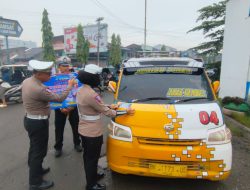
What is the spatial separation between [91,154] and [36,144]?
0.81 meters

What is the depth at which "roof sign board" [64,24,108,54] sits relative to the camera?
136 feet

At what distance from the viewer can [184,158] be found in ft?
9.58

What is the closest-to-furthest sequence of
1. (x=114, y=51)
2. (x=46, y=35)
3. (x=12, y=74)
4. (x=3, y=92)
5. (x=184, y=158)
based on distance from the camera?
(x=184, y=158), (x=3, y=92), (x=12, y=74), (x=46, y=35), (x=114, y=51)

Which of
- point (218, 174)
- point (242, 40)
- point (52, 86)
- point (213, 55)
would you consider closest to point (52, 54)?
point (213, 55)

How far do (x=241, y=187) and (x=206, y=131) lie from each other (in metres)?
1.20

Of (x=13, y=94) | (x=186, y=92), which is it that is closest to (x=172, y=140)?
(x=186, y=92)

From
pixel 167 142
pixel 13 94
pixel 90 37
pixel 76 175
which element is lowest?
pixel 76 175

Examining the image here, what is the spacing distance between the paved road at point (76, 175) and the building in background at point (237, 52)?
3.77m

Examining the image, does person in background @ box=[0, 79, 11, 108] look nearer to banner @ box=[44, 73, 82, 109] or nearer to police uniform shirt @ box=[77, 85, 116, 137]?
banner @ box=[44, 73, 82, 109]

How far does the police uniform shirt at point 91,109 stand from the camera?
2.94m

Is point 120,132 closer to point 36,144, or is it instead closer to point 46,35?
point 36,144

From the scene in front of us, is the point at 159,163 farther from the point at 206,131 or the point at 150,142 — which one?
the point at 206,131

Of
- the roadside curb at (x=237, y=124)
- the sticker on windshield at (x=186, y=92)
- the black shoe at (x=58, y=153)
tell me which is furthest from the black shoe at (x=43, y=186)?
the roadside curb at (x=237, y=124)

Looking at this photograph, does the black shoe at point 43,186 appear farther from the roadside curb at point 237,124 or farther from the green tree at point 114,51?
the green tree at point 114,51
